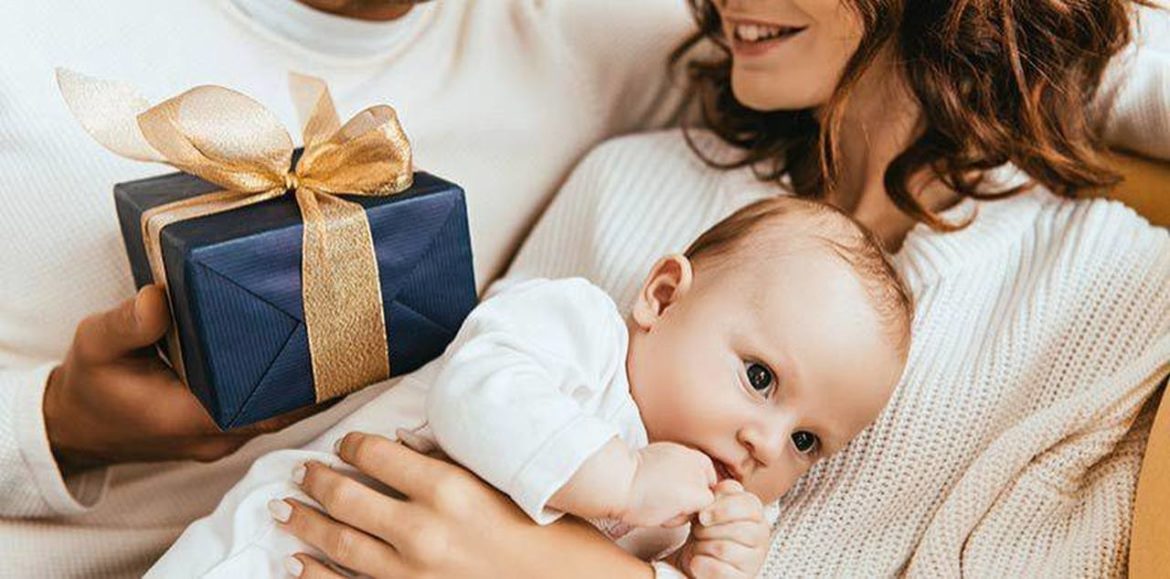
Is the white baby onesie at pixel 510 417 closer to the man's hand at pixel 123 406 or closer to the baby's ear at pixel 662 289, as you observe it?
the baby's ear at pixel 662 289

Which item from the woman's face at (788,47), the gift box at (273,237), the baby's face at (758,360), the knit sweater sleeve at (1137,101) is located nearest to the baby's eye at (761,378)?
the baby's face at (758,360)

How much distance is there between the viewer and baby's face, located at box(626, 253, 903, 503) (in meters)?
1.05

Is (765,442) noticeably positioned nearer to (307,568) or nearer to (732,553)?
(732,553)

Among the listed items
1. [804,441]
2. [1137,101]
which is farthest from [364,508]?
[1137,101]

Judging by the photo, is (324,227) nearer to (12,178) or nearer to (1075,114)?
(12,178)

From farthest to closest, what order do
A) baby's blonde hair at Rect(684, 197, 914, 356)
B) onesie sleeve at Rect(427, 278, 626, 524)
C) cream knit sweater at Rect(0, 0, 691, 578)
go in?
cream knit sweater at Rect(0, 0, 691, 578), baby's blonde hair at Rect(684, 197, 914, 356), onesie sleeve at Rect(427, 278, 626, 524)

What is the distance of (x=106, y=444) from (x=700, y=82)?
101cm

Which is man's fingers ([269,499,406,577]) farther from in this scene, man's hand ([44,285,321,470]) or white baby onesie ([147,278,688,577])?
man's hand ([44,285,321,470])

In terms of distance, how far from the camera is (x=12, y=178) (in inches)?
48.3

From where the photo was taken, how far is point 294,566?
3.18ft

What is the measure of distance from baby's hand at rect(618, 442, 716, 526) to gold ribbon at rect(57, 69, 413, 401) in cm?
31

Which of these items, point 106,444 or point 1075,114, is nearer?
point 106,444

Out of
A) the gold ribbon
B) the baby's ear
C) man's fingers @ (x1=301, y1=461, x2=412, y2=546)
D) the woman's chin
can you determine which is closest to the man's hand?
the gold ribbon

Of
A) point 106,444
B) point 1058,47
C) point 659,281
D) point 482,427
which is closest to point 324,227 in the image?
point 482,427
